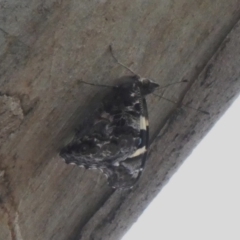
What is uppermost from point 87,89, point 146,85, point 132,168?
point 146,85

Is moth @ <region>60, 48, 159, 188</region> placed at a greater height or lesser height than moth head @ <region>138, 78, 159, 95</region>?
lesser

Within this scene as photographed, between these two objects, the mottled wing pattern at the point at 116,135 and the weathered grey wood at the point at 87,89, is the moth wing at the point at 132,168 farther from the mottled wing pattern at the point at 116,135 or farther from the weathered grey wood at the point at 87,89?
the weathered grey wood at the point at 87,89

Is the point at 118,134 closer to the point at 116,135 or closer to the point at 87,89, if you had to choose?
the point at 116,135

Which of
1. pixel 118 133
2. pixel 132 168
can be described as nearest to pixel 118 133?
pixel 118 133

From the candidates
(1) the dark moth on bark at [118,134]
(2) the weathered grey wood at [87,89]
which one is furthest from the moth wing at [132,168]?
(2) the weathered grey wood at [87,89]

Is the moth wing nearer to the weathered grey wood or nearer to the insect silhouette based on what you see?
the insect silhouette

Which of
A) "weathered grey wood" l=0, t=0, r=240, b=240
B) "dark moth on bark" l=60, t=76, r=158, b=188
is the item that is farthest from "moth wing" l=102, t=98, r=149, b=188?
"weathered grey wood" l=0, t=0, r=240, b=240

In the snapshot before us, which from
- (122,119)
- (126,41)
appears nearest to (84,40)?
(126,41)
